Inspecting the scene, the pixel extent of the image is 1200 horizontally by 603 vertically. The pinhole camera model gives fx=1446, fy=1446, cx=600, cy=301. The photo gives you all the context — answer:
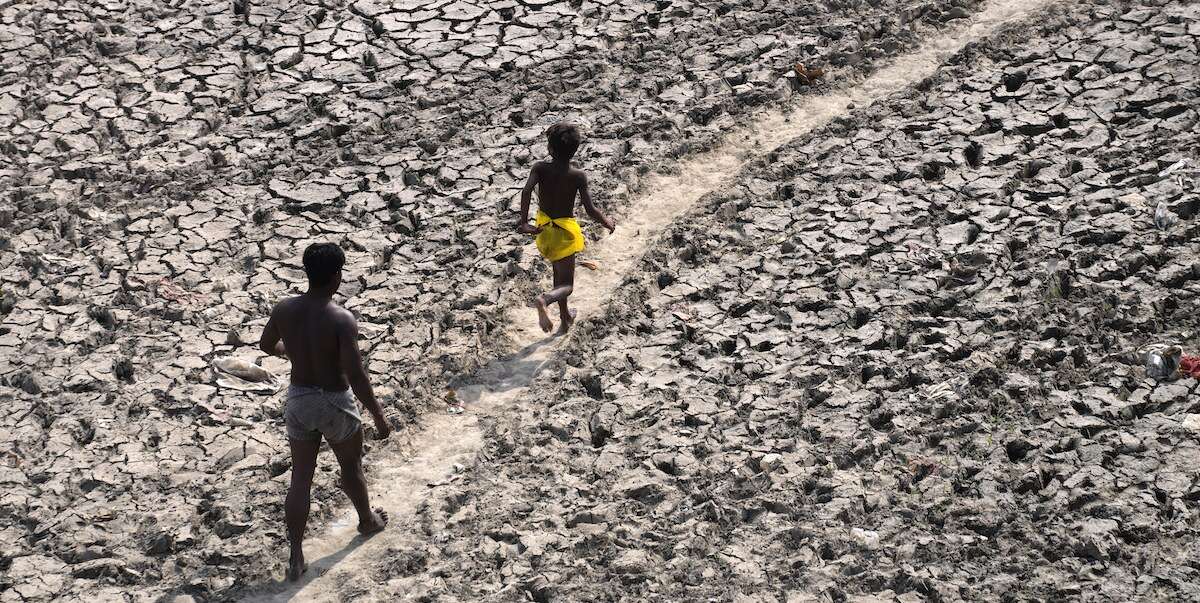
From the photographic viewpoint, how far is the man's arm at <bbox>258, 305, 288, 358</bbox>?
21.4ft

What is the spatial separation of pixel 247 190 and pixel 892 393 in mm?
4592

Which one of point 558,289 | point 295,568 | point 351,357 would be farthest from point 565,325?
point 295,568

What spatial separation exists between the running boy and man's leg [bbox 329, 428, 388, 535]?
171 cm

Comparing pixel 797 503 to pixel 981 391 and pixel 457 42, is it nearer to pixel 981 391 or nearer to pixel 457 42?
pixel 981 391

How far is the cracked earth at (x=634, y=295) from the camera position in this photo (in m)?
6.77

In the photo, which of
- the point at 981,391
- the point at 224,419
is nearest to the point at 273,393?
the point at 224,419

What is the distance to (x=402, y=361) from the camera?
8242 mm

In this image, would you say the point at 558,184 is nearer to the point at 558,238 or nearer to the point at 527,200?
the point at 527,200

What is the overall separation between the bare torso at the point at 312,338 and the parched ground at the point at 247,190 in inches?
37.3

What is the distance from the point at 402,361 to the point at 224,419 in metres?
1.05

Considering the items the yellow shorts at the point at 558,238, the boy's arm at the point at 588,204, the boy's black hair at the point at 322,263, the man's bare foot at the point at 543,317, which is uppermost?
the boy's black hair at the point at 322,263

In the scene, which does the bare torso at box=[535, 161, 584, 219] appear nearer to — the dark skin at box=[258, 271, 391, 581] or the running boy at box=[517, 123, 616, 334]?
the running boy at box=[517, 123, 616, 334]

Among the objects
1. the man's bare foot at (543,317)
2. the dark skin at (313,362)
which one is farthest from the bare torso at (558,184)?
the dark skin at (313,362)

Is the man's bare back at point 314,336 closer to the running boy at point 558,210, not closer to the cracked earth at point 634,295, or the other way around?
Answer: the cracked earth at point 634,295
